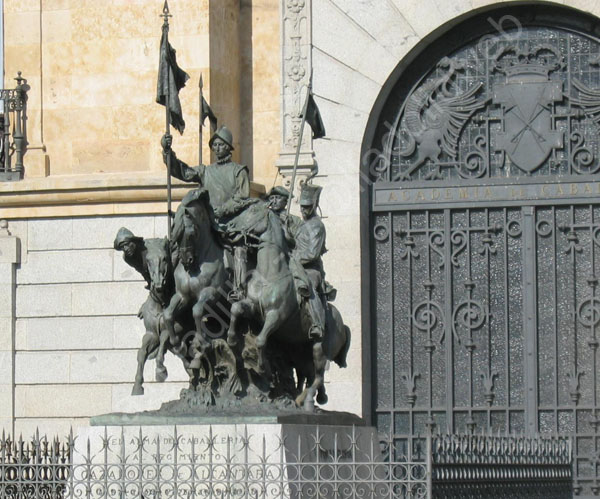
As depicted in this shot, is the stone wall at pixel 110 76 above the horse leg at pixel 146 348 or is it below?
above

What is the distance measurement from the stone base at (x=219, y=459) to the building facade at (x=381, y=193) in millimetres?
4064

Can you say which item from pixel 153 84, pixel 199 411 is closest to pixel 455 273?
pixel 153 84

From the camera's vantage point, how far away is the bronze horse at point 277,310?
16562 millimetres

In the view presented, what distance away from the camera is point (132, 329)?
20.6 metres

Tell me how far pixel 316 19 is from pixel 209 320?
5707mm

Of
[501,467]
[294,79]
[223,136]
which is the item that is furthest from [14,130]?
[501,467]

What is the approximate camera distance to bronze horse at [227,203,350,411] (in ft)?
54.3

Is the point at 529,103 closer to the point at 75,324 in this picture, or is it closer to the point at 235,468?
the point at 75,324

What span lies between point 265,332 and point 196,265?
86cm

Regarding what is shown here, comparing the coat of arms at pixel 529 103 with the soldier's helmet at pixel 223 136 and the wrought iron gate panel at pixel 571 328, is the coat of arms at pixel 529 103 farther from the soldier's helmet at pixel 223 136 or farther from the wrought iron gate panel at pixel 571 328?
the soldier's helmet at pixel 223 136

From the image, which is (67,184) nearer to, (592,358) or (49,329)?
(49,329)

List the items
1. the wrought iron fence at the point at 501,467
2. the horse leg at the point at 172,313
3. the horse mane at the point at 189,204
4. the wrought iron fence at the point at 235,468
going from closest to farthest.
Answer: the wrought iron fence at the point at 235,468 < the horse mane at the point at 189,204 < the horse leg at the point at 172,313 < the wrought iron fence at the point at 501,467

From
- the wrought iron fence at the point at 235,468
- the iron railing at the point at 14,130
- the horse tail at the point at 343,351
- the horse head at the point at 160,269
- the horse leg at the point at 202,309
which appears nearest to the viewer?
the wrought iron fence at the point at 235,468

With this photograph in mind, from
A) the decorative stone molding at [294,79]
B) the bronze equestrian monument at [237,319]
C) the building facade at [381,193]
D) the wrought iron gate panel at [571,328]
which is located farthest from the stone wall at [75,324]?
the wrought iron gate panel at [571,328]
